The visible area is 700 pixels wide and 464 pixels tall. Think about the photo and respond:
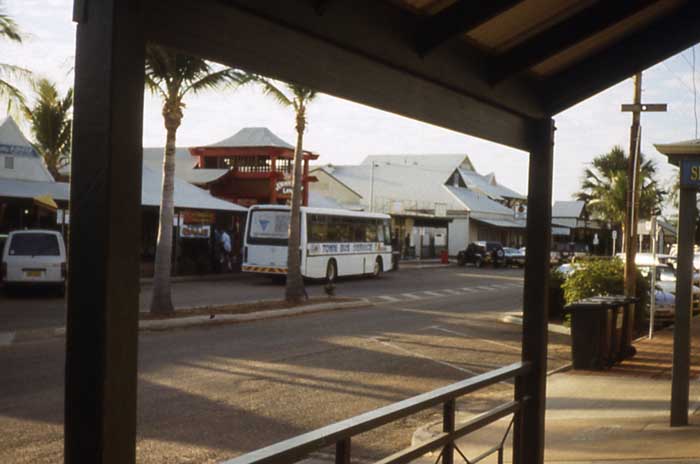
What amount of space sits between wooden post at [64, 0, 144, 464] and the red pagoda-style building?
36.8 metres

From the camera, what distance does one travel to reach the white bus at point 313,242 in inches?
1155

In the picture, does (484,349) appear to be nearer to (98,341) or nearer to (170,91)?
(170,91)

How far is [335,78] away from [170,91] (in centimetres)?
1642

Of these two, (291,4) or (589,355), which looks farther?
(589,355)

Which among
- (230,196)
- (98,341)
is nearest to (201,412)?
(98,341)

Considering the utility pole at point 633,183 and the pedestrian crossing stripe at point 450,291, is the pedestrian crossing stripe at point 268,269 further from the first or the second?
the utility pole at point 633,183

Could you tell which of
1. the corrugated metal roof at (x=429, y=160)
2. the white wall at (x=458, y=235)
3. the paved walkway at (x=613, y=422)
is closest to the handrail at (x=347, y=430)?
the paved walkway at (x=613, y=422)

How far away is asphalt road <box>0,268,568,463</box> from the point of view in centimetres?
788

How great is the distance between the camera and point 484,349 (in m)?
14.7

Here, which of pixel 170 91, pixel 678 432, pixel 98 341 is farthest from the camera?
pixel 170 91

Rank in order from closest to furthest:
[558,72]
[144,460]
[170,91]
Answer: [558,72]
[144,460]
[170,91]

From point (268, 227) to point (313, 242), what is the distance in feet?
6.09

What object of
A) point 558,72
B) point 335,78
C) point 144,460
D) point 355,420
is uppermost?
point 558,72

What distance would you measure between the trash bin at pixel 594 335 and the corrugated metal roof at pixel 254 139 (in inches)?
1126
